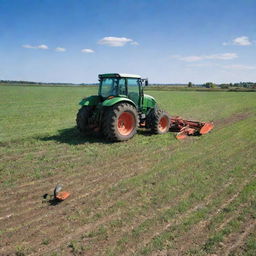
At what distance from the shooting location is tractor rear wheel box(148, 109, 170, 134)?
384 inches

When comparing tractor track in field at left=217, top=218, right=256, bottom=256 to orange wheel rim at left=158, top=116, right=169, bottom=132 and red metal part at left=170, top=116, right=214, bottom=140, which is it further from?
orange wheel rim at left=158, top=116, right=169, bottom=132

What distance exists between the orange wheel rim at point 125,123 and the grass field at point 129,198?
25.4 inches

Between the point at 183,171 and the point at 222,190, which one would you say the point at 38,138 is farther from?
the point at 222,190

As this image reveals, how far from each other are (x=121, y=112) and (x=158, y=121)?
6.25 feet

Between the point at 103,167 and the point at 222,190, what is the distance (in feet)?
9.05

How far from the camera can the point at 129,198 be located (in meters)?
4.81

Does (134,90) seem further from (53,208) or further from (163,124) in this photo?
(53,208)

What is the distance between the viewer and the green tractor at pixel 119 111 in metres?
8.41

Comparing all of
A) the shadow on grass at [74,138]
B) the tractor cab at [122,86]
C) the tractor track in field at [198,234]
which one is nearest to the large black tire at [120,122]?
the shadow on grass at [74,138]

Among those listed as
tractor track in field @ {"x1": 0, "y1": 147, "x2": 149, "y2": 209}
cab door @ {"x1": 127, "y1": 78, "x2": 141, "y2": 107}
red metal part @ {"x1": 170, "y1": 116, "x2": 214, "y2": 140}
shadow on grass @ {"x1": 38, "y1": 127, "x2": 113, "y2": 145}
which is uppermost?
cab door @ {"x1": 127, "y1": 78, "x2": 141, "y2": 107}

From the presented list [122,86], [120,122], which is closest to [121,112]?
[120,122]

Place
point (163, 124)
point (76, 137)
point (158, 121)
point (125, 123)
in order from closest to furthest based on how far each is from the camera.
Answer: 1. point (125, 123)
2. point (76, 137)
3. point (158, 121)
4. point (163, 124)

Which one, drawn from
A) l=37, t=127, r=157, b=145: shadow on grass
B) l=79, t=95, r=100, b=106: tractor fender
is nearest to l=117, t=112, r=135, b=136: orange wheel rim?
l=37, t=127, r=157, b=145: shadow on grass

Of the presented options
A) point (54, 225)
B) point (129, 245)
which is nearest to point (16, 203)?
point (54, 225)
